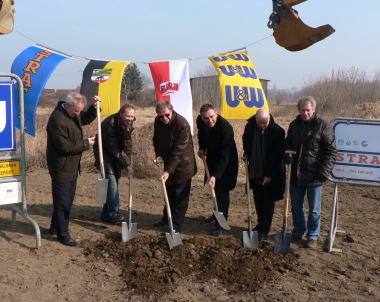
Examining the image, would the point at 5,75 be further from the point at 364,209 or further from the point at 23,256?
the point at 364,209

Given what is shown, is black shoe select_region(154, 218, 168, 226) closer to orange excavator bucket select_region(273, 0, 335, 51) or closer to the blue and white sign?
the blue and white sign

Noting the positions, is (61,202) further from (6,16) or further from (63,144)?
(6,16)

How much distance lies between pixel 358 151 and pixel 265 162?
114cm

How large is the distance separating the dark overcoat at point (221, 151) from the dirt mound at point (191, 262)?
0.81 metres

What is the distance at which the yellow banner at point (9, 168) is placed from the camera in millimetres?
5539

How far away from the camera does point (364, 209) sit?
7.49 metres

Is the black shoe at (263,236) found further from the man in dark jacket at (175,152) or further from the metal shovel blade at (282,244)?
the man in dark jacket at (175,152)

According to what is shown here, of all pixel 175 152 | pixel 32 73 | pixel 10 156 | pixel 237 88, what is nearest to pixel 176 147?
pixel 175 152

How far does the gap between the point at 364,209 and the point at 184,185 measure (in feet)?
11.5

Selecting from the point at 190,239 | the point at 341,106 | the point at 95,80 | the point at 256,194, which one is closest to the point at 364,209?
the point at 256,194

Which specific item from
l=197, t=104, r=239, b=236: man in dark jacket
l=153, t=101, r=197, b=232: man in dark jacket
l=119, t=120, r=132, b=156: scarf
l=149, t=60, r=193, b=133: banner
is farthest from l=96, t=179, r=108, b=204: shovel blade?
l=149, t=60, r=193, b=133: banner

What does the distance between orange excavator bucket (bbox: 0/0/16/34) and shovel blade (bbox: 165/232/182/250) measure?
3.18 metres

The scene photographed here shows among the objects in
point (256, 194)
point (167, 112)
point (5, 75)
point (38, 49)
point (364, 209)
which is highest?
point (38, 49)

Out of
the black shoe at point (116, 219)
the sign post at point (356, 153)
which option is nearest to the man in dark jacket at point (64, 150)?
the black shoe at point (116, 219)
